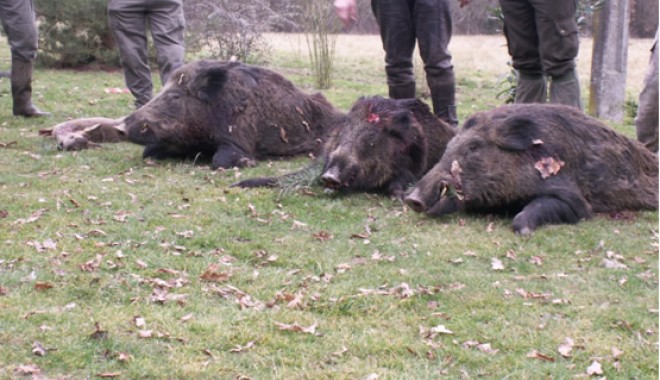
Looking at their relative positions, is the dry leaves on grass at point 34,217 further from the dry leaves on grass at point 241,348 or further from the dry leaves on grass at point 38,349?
the dry leaves on grass at point 241,348

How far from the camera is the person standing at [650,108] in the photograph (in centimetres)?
702

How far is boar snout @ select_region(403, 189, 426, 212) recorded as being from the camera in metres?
5.94

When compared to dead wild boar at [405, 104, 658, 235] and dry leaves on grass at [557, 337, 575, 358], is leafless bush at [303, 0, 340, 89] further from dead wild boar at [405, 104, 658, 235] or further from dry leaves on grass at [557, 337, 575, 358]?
dry leaves on grass at [557, 337, 575, 358]

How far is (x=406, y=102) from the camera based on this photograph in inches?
279

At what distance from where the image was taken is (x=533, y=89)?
7707mm

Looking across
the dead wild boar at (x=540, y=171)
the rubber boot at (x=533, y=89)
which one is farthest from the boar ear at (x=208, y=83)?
the rubber boot at (x=533, y=89)

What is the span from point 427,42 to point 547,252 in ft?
9.90

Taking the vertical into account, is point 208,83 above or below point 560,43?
below

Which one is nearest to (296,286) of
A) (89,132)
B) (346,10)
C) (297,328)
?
(297,328)

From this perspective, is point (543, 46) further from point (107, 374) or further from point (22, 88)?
point (22, 88)

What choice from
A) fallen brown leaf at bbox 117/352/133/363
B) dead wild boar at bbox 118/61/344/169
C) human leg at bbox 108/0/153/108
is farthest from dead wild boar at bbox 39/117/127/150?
fallen brown leaf at bbox 117/352/133/363

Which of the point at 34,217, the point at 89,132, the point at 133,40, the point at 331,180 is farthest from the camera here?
the point at 133,40

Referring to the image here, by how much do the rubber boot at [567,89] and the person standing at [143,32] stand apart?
409 cm

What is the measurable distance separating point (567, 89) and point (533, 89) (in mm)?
453
